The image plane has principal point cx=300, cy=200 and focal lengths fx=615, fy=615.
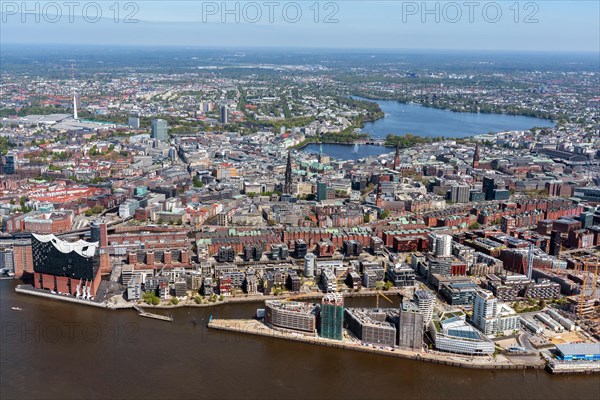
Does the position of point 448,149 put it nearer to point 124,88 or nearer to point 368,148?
point 368,148

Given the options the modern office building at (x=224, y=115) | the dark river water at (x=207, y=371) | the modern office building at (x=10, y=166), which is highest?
the modern office building at (x=224, y=115)

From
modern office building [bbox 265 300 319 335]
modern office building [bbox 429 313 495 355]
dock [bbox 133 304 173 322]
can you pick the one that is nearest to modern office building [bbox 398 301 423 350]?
modern office building [bbox 429 313 495 355]

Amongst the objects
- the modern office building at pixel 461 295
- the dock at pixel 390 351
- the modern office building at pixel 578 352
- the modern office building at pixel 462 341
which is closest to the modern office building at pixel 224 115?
the modern office building at pixel 461 295

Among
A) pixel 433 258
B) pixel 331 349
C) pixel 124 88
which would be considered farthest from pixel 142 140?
pixel 124 88

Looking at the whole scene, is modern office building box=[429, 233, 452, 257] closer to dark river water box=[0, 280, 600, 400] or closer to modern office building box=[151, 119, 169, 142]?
dark river water box=[0, 280, 600, 400]

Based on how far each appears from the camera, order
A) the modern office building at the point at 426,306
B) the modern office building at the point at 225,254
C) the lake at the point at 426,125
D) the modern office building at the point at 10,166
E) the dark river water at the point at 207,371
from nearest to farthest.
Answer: the dark river water at the point at 207,371 < the modern office building at the point at 426,306 < the modern office building at the point at 225,254 < the modern office building at the point at 10,166 < the lake at the point at 426,125

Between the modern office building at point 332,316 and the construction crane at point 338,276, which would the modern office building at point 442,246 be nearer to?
the construction crane at point 338,276

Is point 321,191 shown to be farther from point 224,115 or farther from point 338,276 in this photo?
point 224,115
